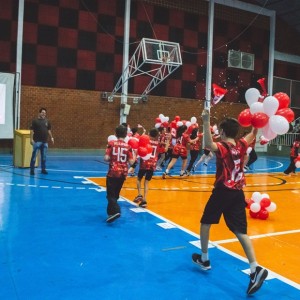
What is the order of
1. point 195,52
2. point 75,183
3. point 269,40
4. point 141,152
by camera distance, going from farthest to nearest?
point 269,40, point 195,52, point 75,183, point 141,152

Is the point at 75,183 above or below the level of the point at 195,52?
below

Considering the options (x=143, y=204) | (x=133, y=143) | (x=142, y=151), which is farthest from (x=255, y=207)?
(x=133, y=143)

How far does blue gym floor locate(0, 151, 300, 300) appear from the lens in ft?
10.7

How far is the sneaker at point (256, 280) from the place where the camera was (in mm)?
3260

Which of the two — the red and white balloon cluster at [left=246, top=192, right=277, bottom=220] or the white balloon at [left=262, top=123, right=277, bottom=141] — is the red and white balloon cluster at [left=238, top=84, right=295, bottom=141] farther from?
the red and white balloon cluster at [left=246, top=192, right=277, bottom=220]

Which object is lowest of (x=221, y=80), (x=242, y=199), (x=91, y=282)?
(x=91, y=282)

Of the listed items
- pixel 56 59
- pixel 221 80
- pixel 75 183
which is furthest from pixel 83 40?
pixel 75 183

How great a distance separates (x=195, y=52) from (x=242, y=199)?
17732 millimetres

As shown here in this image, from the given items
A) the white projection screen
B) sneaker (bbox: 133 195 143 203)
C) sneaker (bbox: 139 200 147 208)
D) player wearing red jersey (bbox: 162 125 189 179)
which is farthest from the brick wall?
sneaker (bbox: 139 200 147 208)

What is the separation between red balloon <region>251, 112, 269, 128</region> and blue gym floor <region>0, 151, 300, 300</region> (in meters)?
1.53

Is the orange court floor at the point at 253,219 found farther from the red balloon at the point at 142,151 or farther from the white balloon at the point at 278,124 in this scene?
the white balloon at the point at 278,124

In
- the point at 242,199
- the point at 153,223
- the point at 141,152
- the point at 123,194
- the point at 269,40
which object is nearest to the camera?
the point at 242,199

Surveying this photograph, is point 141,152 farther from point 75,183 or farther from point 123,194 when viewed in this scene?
point 75,183

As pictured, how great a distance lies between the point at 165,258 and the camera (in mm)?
4117
